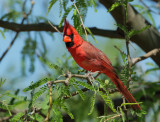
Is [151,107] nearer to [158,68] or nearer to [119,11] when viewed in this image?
[158,68]

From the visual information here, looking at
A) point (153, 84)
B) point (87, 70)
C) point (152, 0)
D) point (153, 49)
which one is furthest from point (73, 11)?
point (152, 0)

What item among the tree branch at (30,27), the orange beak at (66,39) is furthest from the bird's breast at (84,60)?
the tree branch at (30,27)

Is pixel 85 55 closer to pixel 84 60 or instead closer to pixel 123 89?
pixel 84 60

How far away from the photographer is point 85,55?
6.71ft

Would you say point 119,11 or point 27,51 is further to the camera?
point 27,51

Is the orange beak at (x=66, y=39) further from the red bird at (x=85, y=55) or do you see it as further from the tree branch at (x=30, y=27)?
the tree branch at (x=30, y=27)

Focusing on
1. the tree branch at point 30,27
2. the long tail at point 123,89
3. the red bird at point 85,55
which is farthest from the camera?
the tree branch at point 30,27

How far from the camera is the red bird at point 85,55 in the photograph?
6.43ft

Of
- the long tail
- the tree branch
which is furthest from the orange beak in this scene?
the long tail

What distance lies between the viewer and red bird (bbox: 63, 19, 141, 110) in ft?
6.43

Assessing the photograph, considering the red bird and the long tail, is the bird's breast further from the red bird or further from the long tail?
the long tail

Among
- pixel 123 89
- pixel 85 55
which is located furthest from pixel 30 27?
pixel 123 89

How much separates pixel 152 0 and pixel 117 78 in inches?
61.2

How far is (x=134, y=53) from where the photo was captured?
11.0ft
